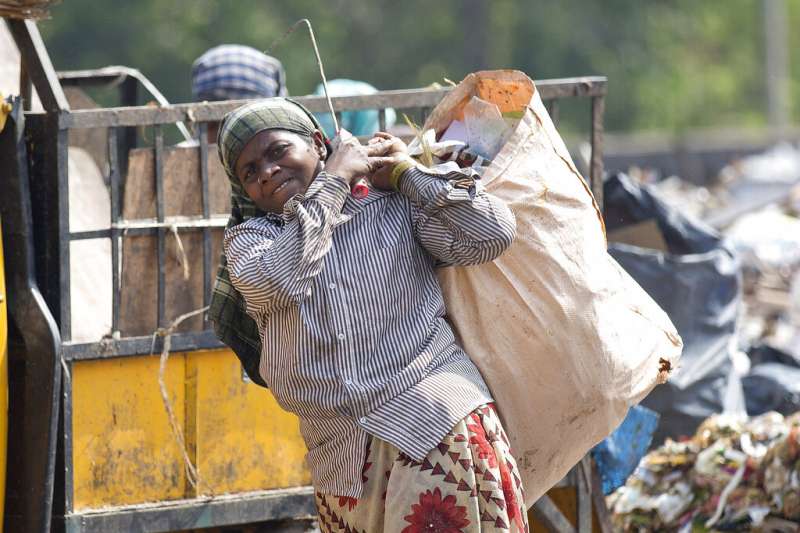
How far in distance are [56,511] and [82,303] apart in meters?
0.70

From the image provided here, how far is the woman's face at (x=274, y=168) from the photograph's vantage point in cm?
283

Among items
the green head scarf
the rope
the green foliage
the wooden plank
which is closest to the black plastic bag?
the wooden plank

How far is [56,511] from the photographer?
139 inches

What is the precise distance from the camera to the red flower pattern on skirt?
2709mm

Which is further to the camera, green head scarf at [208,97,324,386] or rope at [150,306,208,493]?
rope at [150,306,208,493]

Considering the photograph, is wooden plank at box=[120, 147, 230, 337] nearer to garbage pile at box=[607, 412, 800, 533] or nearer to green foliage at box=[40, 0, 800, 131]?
garbage pile at box=[607, 412, 800, 533]

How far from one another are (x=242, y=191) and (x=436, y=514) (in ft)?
2.78

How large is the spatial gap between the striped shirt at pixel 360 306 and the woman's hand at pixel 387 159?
0.03 metres

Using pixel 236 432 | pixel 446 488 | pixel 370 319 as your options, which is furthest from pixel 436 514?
pixel 236 432

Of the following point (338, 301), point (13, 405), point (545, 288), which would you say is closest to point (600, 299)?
point (545, 288)

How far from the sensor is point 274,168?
283 cm

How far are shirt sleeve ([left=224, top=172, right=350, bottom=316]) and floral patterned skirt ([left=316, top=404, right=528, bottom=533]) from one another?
0.37 m

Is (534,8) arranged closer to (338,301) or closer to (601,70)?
(601,70)

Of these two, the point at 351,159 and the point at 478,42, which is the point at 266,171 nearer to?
the point at 351,159
